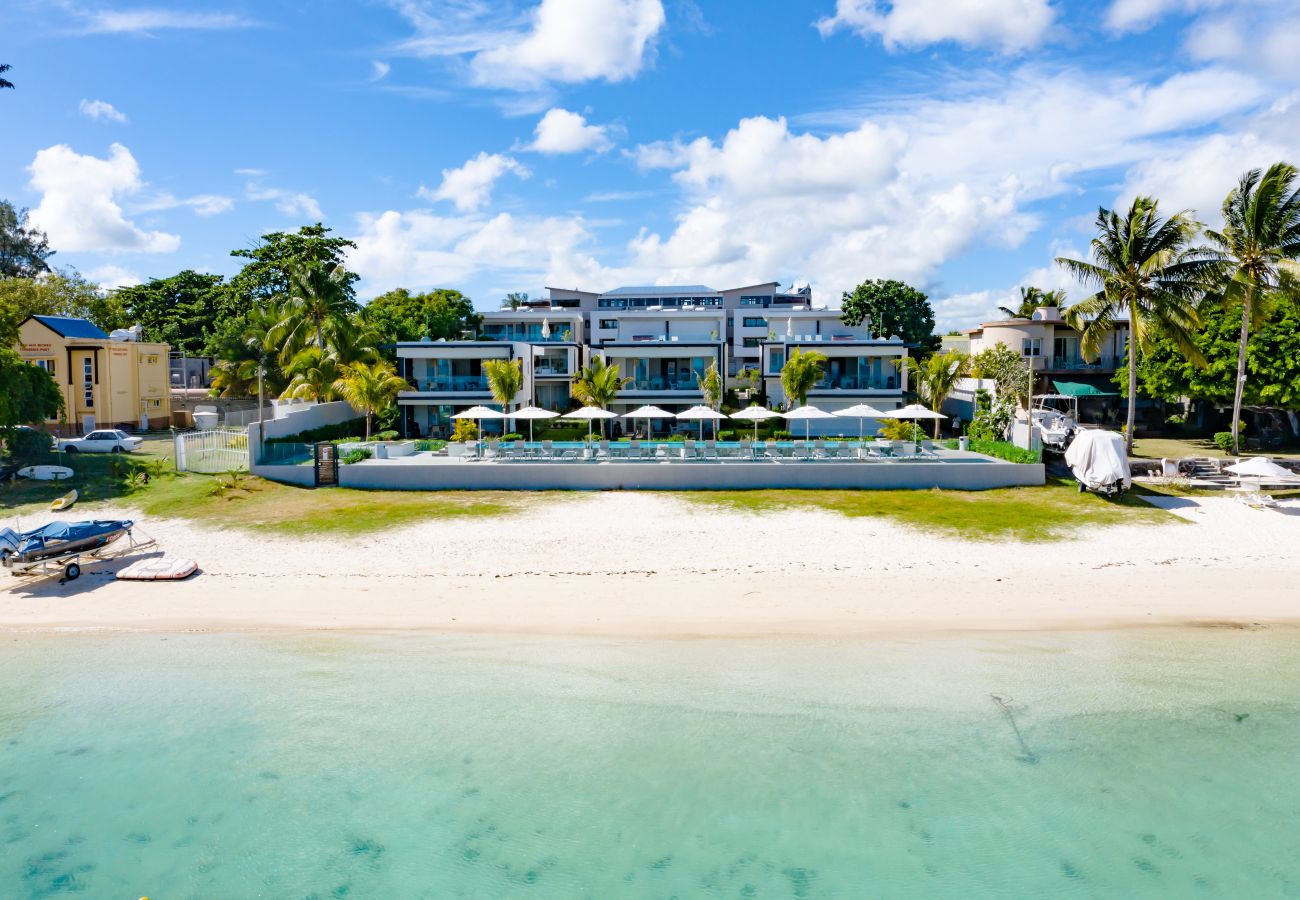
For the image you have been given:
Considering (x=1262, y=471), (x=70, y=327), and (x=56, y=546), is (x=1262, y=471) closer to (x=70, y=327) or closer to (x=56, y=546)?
(x=56, y=546)

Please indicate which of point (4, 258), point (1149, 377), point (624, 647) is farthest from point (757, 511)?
point (4, 258)

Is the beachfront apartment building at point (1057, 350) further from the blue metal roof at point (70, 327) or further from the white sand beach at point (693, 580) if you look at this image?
the blue metal roof at point (70, 327)

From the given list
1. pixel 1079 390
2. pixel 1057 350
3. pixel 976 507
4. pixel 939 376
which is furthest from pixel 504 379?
pixel 1057 350

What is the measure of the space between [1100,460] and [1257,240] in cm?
1518

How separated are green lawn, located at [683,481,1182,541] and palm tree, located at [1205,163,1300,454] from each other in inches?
489

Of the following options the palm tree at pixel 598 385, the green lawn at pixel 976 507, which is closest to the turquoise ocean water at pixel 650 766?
the green lawn at pixel 976 507

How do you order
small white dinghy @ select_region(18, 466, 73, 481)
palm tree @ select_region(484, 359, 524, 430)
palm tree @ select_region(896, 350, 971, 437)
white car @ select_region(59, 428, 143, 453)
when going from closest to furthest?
small white dinghy @ select_region(18, 466, 73, 481), white car @ select_region(59, 428, 143, 453), palm tree @ select_region(484, 359, 524, 430), palm tree @ select_region(896, 350, 971, 437)

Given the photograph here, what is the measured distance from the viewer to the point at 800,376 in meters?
43.7

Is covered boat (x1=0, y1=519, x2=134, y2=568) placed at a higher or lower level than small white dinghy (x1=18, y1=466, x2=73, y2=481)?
lower

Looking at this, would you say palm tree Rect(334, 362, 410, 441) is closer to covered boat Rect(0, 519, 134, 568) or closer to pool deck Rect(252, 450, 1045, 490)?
pool deck Rect(252, 450, 1045, 490)

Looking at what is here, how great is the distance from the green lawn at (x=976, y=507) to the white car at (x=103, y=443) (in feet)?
87.5

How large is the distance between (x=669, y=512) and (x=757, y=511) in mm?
2991

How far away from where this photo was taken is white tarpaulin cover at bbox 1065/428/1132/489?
89.7ft

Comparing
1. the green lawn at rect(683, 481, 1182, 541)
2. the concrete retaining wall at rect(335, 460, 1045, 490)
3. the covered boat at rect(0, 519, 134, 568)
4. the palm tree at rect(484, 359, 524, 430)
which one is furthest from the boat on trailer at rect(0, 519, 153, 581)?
the palm tree at rect(484, 359, 524, 430)
